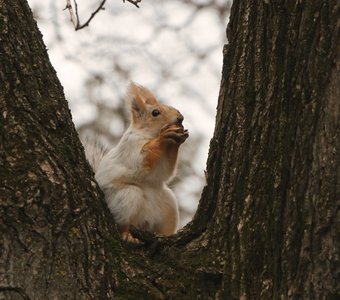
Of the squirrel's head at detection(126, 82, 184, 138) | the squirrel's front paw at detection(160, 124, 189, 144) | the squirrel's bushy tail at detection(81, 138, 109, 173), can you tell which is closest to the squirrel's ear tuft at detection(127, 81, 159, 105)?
the squirrel's head at detection(126, 82, 184, 138)

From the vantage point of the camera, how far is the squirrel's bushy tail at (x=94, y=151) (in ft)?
13.2

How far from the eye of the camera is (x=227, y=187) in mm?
2400

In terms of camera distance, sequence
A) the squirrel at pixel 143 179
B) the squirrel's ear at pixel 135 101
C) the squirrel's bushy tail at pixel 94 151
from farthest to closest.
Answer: the squirrel's ear at pixel 135 101 < the squirrel's bushy tail at pixel 94 151 < the squirrel at pixel 143 179

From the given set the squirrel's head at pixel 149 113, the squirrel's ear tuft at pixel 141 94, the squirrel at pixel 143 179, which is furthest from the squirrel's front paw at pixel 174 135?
the squirrel's ear tuft at pixel 141 94

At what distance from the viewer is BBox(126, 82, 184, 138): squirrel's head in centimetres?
414

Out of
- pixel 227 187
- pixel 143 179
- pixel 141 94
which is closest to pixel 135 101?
pixel 141 94

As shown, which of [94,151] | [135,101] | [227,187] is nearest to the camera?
[227,187]

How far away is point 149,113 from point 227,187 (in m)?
1.89

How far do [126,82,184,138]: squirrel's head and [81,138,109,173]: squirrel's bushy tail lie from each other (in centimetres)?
25

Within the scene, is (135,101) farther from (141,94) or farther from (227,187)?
(227,187)

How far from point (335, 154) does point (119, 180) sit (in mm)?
1755

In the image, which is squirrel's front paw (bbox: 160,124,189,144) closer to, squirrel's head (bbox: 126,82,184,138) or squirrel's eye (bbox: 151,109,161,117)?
squirrel's head (bbox: 126,82,184,138)

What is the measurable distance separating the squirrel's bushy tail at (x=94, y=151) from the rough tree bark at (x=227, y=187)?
59.3 inches

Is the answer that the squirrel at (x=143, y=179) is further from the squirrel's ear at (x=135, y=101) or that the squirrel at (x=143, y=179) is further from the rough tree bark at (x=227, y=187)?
the rough tree bark at (x=227, y=187)
